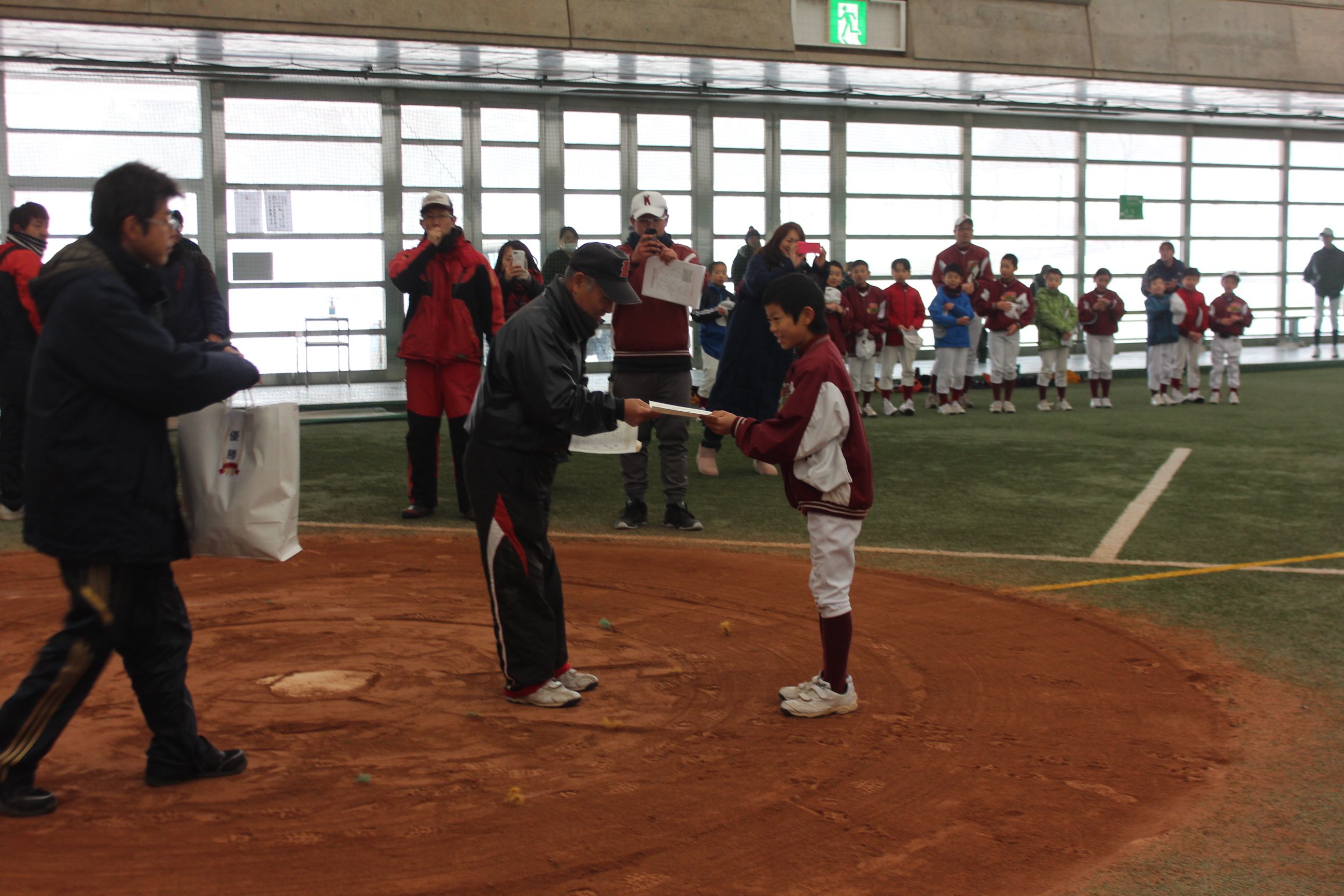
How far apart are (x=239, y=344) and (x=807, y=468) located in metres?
16.7

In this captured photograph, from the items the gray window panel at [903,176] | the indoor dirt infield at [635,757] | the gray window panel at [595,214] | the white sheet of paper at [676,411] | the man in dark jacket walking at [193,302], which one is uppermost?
the gray window panel at [903,176]


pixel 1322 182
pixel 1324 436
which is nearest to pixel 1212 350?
pixel 1324 436

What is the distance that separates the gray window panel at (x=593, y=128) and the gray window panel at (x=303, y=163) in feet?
11.1

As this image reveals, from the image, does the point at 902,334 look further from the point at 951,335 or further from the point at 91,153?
the point at 91,153

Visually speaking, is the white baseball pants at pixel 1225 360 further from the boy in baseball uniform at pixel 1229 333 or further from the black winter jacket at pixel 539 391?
the black winter jacket at pixel 539 391

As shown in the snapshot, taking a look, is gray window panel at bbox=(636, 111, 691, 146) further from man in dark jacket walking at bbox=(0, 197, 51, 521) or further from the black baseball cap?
the black baseball cap

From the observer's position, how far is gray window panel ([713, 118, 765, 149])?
22.2m

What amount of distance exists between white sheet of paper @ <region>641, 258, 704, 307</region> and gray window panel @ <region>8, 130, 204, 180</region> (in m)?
12.6

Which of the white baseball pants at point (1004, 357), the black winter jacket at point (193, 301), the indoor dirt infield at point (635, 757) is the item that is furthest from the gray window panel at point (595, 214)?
the indoor dirt infield at point (635, 757)

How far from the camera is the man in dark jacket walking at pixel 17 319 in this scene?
8406 millimetres

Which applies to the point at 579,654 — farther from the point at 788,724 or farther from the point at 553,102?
the point at 553,102

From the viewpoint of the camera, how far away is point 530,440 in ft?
15.9

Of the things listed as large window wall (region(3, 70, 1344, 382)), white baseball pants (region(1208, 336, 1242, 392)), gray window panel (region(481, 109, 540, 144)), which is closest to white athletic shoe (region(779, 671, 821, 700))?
white baseball pants (region(1208, 336, 1242, 392))

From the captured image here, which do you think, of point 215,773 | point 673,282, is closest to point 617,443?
point 673,282
